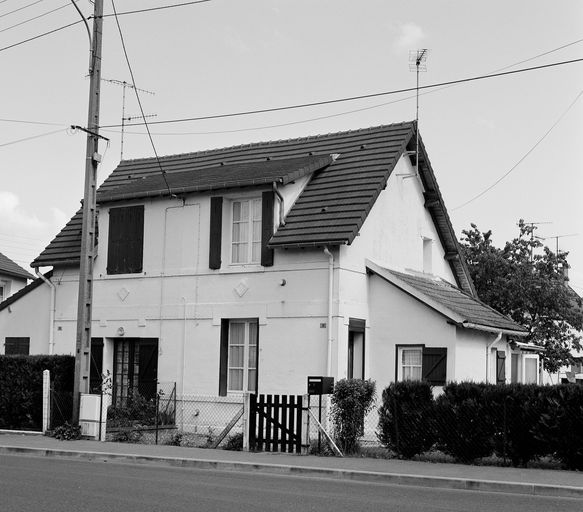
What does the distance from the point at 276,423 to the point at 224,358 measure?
16.8ft

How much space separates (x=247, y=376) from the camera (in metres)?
22.2

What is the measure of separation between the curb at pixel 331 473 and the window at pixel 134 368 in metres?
5.43

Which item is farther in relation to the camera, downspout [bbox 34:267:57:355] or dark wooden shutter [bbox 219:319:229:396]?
downspout [bbox 34:267:57:355]

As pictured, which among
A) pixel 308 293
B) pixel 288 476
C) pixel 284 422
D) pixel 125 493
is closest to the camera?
pixel 125 493

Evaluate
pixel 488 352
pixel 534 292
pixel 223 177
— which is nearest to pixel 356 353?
pixel 488 352

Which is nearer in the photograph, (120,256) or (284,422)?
(284,422)

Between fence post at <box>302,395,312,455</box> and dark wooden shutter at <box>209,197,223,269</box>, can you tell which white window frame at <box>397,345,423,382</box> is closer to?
fence post at <box>302,395,312,455</box>

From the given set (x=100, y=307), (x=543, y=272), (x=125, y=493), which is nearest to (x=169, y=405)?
(x=100, y=307)

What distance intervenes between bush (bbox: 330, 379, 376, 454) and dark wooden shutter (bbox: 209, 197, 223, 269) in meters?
6.39

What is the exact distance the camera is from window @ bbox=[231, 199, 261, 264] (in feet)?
73.3

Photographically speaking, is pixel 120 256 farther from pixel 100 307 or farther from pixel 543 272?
pixel 543 272

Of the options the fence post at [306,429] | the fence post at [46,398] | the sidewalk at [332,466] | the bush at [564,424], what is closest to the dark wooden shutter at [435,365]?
the fence post at [306,429]

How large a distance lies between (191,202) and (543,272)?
17.6 meters

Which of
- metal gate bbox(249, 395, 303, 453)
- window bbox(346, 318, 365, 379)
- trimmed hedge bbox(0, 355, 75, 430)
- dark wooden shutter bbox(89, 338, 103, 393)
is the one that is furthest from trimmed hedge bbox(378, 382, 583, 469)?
dark wooden shutter bbox(89, 338, 103, 393)
